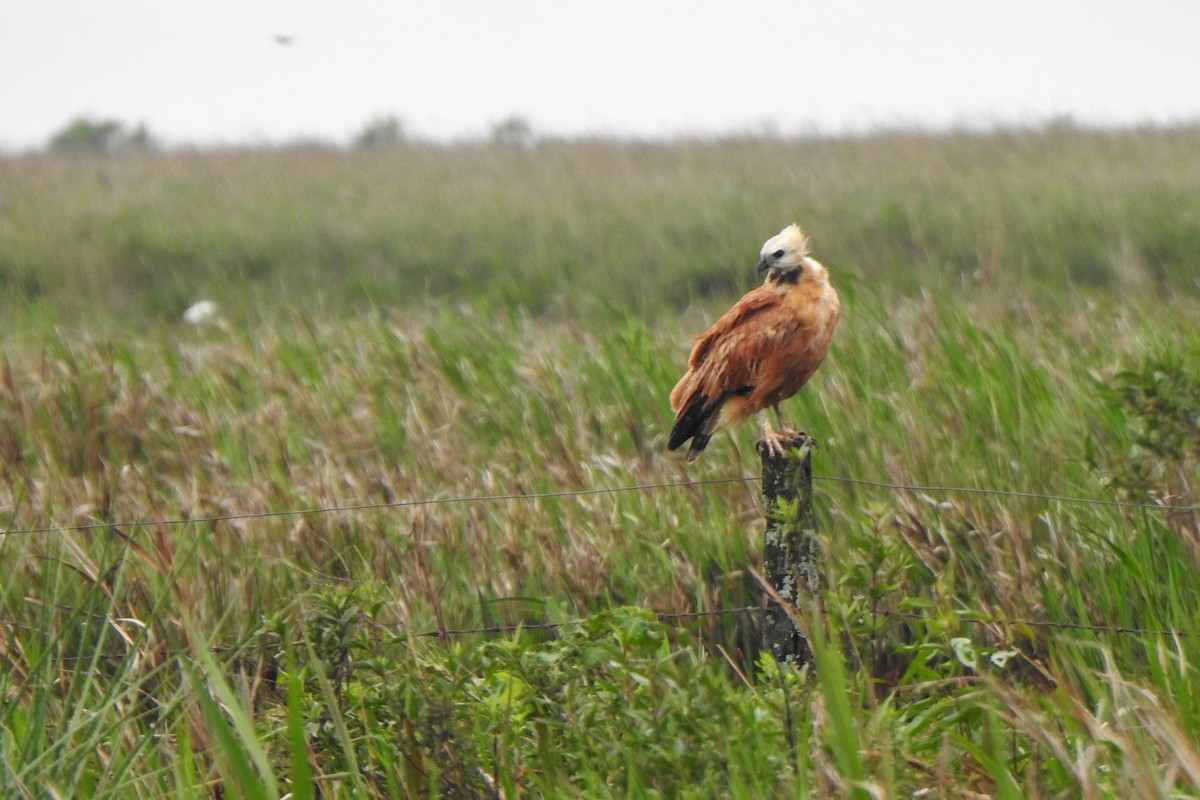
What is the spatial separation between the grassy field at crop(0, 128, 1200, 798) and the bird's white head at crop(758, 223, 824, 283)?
70cm

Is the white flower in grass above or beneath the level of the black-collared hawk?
beneath

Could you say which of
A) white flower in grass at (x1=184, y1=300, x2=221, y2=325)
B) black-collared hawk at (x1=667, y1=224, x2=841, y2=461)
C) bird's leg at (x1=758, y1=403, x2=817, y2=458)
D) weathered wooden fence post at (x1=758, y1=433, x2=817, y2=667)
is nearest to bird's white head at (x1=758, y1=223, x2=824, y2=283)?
black-collared hawk at (x1=667, y1=224, x2=841, y2=461)

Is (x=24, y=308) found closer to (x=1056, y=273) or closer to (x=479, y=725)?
(x=1056, y=273)

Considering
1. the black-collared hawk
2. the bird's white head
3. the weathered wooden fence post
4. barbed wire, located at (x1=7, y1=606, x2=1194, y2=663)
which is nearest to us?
barbed wire, located at (x1=7, y1=606, x2=1194, y2=663)

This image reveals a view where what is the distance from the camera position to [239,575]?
4.07m

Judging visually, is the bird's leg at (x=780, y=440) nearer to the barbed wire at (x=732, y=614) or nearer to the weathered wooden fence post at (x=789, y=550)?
the weathered wooden fence post at (x=789, y=550)

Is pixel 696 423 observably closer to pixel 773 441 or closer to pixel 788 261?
pixel 773 441

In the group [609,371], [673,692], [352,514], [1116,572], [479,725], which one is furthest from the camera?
[609,371]

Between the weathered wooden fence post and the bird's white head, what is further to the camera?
the bird's white head

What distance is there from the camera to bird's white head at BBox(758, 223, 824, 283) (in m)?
3.67

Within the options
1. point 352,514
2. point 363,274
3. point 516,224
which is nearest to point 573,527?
point 352,514

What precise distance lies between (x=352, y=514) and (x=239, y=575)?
1.41 ft

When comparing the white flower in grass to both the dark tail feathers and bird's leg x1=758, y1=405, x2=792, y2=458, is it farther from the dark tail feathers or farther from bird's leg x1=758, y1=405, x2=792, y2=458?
bird's leg x1=758, y1=405, x2=792, y2=458

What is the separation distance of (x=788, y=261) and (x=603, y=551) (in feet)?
3.36
